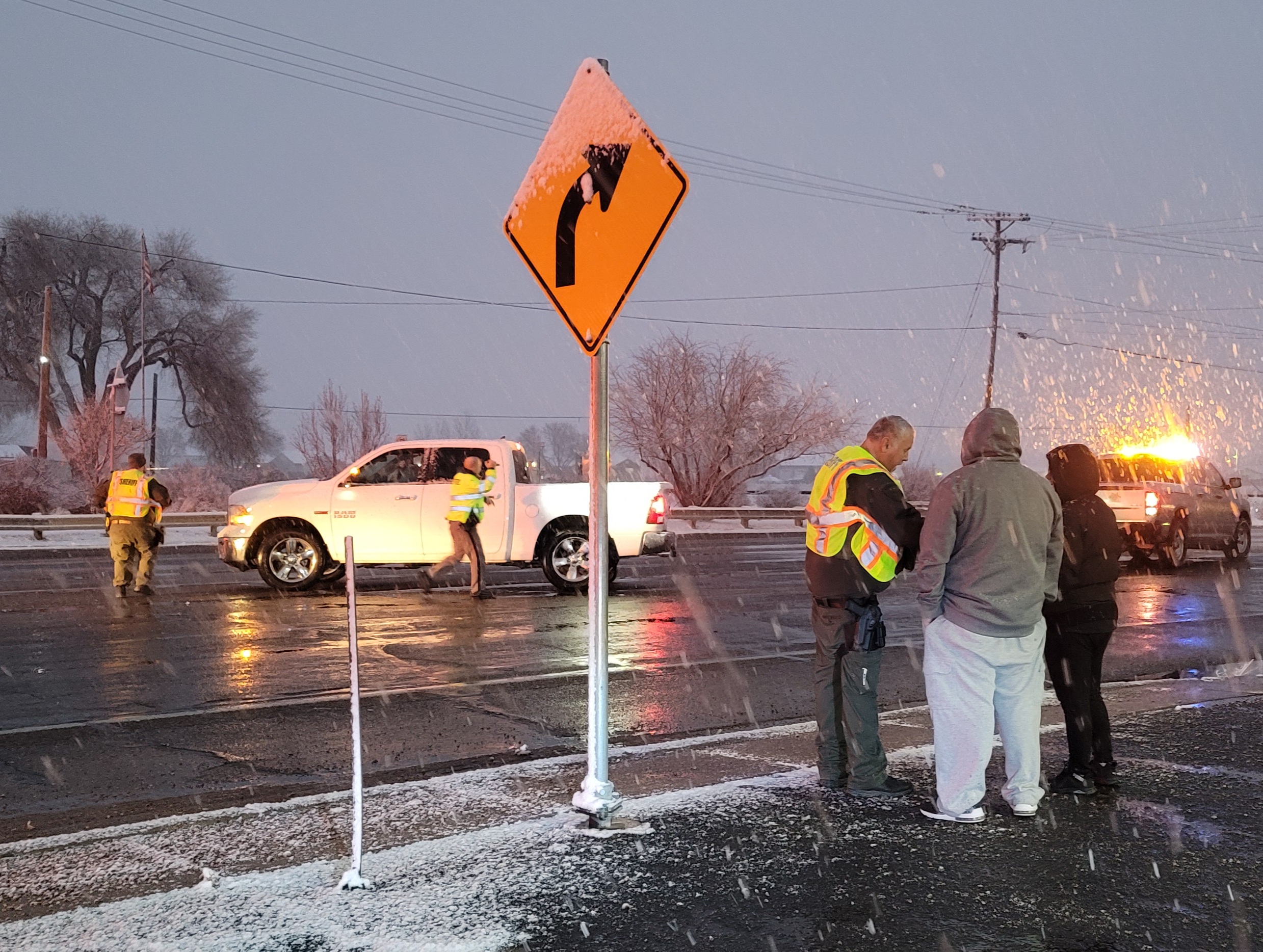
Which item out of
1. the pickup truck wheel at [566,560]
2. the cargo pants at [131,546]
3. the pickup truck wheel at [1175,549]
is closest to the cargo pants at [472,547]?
the pickup truck wheel at [566,560]

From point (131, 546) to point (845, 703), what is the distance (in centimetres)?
1118

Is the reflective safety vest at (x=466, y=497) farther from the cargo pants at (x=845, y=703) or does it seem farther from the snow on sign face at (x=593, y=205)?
the snow on sign face at (x=593, y=205)

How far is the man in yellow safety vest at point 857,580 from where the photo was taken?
5.41m

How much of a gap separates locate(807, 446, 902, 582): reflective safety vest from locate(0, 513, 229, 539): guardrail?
845 inches

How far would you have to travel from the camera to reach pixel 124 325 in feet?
175

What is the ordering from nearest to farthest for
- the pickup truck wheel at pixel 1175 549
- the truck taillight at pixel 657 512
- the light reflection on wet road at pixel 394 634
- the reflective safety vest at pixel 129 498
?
the light reflection on wet road at pixel 394 634
the reflective safety vest at pixel 129 498
the truck taillight at pixel 657 512
the pickup truck wheel at pixel 1175 549

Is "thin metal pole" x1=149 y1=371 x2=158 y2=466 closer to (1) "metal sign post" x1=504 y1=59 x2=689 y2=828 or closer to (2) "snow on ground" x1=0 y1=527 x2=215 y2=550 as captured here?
(2) "snow on ground" x1=0 y1=527 x2=215 y2=550

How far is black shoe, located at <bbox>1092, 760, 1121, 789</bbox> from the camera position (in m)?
5.70

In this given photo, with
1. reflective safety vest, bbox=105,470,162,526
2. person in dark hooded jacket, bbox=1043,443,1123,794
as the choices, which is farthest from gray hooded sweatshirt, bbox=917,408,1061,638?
reflective safety vest, bbox=105,470,162,526

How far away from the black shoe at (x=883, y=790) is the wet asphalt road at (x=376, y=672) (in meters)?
1.94

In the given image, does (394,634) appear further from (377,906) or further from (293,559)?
(377,906)

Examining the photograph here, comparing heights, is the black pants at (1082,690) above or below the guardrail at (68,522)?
below

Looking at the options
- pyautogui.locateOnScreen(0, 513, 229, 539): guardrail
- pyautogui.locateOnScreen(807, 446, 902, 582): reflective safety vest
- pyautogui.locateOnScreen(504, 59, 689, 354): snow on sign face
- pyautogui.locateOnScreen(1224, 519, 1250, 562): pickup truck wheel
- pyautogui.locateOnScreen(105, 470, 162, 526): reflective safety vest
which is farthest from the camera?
pyautogui.locateOnScreen(0, 513, 229, 539): guardrail

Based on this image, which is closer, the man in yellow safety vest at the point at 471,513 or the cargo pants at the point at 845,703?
the cargo pants at the point at 845,703
